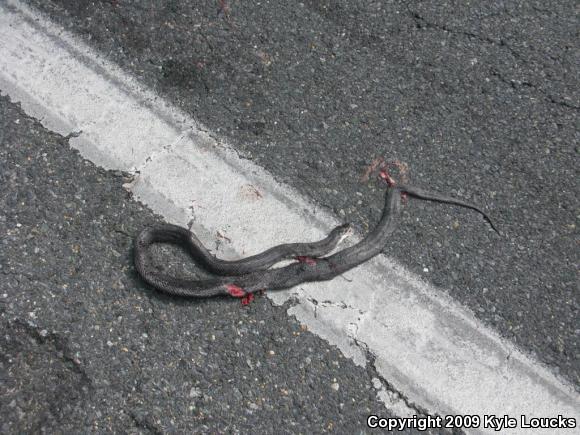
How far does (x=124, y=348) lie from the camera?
303cm

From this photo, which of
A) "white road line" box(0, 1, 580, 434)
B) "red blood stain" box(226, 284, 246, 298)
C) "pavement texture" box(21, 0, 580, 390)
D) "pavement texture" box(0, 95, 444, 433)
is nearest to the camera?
"pavement texture" box(0, 95, 444, 433)

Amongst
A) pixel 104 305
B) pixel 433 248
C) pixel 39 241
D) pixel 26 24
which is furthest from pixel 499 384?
pixel 26 24

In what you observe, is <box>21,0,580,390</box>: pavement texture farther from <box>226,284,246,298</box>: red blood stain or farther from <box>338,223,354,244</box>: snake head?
<box>226,284,246,298</box>: red blood stain

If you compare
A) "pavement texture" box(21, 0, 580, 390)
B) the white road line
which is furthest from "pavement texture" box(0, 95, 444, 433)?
"pavement texture" box(21, 0, 580, 390)

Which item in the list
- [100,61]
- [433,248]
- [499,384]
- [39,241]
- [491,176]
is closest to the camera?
[499,384]

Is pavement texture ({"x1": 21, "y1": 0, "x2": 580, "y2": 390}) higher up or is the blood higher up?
pavement texture ({"x1": 21, "y1": 0, "x2": 580, "y2": 390})

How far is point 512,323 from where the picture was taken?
129 inches

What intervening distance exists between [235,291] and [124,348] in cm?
67

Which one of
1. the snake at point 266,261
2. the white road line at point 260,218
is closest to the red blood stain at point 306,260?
the snake at point 266,261

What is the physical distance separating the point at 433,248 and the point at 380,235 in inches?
12.9

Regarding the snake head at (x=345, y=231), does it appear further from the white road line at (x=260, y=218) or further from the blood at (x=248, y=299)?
the blood at (x=248, y=299)

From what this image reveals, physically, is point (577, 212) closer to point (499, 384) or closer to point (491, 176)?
point (491, 176)

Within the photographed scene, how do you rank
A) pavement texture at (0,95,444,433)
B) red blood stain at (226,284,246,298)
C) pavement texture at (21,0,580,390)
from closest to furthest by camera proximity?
pavement texture at (0,95,444,433)
red blood stain at (226,284,246,298)
pavement texture at (21,0,580,390)

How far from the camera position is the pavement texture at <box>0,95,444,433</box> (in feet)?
9.36
